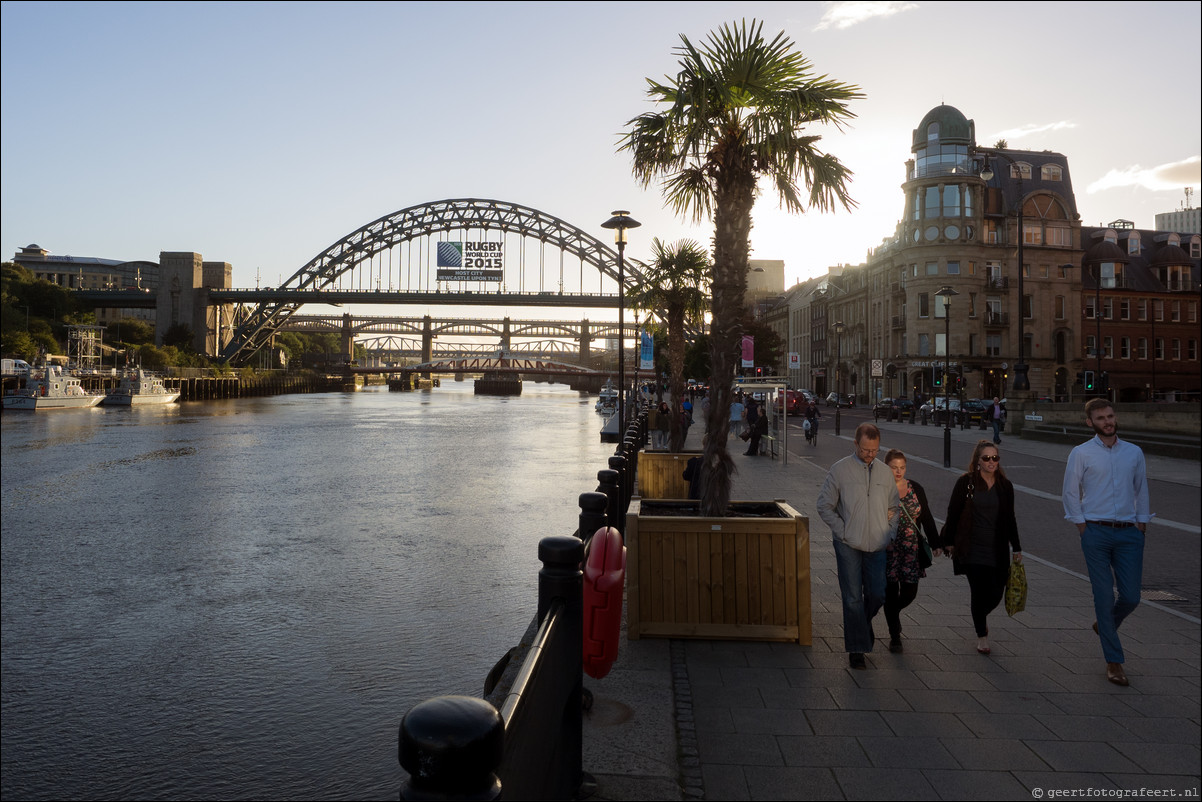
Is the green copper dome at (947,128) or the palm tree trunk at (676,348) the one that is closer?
the palm tree trunk at (676,348)

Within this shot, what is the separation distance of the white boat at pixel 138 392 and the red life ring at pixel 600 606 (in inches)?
3587

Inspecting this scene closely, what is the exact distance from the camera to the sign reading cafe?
413 ft

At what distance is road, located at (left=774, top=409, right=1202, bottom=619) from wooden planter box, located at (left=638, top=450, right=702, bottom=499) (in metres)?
4.14

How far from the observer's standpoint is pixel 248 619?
37.6 ft

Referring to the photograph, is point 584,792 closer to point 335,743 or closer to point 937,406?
point 335,743

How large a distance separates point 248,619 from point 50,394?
76120 mm

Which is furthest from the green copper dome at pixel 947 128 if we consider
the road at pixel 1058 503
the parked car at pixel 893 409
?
the road at pixel 1058 503

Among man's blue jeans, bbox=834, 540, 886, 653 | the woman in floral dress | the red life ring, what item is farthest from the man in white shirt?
the red life ring

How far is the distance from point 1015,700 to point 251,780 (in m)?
5.94

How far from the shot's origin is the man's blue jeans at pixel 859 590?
5926 millimetres

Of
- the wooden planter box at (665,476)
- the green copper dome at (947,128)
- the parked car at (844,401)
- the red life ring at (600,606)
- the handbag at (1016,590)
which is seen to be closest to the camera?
the red life ring at (600,606)

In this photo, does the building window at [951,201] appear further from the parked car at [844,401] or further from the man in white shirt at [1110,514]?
the man in white shirt at [1110,514]

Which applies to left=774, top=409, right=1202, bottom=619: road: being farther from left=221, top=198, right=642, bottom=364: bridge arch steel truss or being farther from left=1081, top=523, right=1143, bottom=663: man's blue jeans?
left=221, top=198, right=642, bottom=364: bridge arch steel truss

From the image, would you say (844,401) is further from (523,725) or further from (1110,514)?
(523,725)
